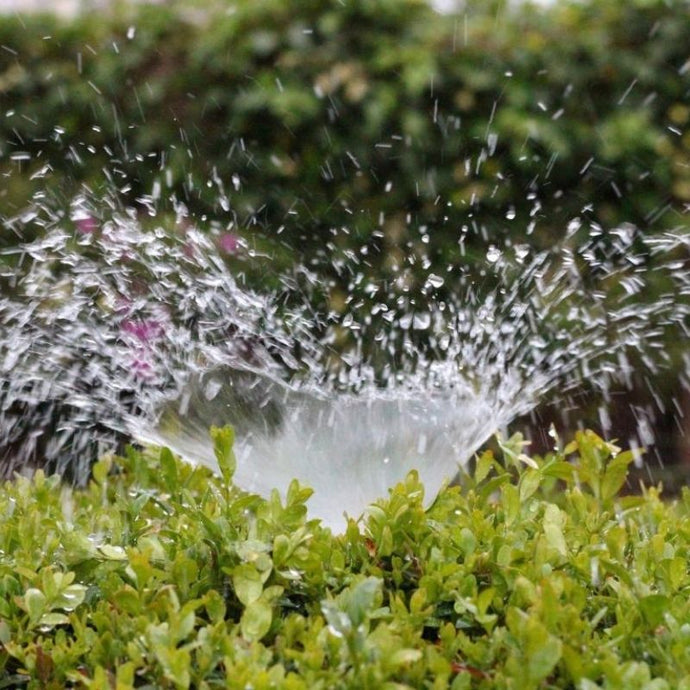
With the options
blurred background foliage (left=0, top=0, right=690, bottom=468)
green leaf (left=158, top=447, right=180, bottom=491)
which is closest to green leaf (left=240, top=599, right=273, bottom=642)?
green leaf (left=158, top=447, right=180, bottom=491)

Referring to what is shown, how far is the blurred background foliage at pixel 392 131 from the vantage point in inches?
184

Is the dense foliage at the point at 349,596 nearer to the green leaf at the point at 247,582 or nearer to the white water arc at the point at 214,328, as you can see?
the green leaf at the point at 247,582

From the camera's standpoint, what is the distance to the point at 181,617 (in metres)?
1.33

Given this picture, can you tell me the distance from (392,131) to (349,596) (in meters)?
3.66

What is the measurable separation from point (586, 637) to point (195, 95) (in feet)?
13.1

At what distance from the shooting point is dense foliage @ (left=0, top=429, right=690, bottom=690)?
125 centimetres

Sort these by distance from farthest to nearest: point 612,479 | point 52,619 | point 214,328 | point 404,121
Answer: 1. point 404,121
2. point 214,328
3. point 612,479
4. point 52,619

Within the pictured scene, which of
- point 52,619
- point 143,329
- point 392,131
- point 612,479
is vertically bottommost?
point 52,619

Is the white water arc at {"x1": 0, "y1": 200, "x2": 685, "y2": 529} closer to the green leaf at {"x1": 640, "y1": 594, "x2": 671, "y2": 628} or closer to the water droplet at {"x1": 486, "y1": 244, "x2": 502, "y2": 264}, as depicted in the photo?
the water droplet at {"x1": 486, "y1": 244, "x2": 502, "y2": 264}

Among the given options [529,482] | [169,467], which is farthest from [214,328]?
[529,482]

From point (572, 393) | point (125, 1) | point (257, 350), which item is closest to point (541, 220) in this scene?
point (572, 393)

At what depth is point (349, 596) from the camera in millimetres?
1346

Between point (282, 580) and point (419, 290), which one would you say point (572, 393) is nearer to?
point (419, 290)

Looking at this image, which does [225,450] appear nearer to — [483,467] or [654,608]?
[483,467]
